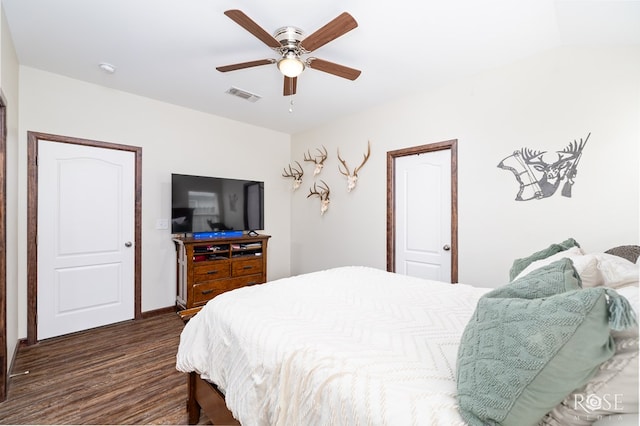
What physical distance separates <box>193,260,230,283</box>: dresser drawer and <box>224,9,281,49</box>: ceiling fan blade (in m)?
2.55

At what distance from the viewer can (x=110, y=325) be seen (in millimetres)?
3221

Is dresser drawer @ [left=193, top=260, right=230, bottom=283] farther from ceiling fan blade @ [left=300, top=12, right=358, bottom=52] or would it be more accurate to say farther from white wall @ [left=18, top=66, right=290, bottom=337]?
ceiling fan blade @ [left=300, top=12, right=358, bottom=52]

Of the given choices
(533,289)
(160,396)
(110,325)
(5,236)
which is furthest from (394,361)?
(110,325)

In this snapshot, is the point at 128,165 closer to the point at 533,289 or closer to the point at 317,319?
the point at 317,319

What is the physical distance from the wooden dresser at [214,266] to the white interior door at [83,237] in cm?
57

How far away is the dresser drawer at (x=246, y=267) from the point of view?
12.3 ft

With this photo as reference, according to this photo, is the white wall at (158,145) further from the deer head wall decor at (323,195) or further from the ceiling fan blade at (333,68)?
the ceiling fan blade at (333,68)

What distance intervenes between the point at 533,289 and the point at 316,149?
12.5 feet

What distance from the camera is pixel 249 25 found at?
68.1 inches

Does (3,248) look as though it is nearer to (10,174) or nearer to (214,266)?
(10,174)

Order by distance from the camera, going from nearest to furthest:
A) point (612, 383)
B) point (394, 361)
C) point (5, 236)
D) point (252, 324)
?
1. point (612, 383)
2. point (394, 361)
3. point (252, 324)
4. point (5, 236)

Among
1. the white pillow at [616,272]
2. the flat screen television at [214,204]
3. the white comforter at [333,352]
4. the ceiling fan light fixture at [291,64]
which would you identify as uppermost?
the ceiling fan light fixture at [291,64]

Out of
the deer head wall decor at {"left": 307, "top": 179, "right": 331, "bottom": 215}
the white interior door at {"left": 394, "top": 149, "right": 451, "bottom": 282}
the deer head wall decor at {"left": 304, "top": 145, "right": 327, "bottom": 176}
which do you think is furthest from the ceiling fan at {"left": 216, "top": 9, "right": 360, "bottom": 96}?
the deer head wall decor at {"left": 307, "top": 179, "right": 331, "bottom": 215}

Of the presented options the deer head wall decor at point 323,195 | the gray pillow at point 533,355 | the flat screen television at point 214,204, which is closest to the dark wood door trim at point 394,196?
the deer head wall decor at point 323,195
